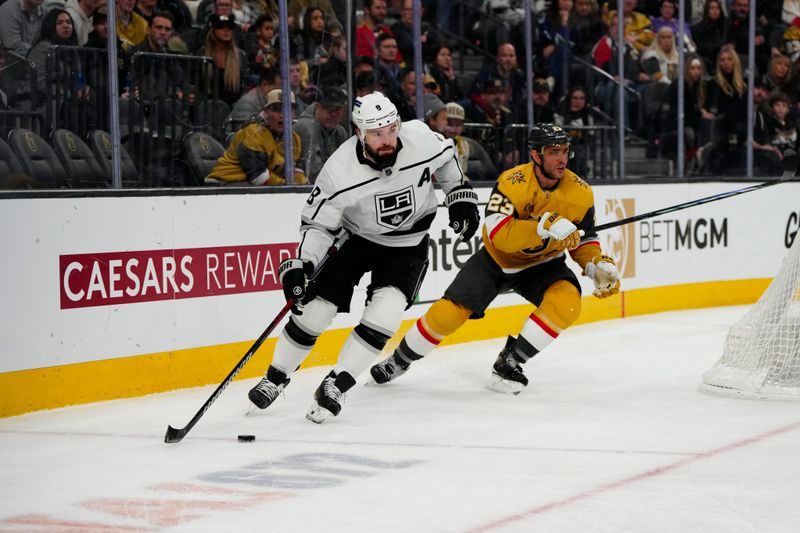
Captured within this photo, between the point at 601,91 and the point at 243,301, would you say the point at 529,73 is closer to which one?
the point at 601,91

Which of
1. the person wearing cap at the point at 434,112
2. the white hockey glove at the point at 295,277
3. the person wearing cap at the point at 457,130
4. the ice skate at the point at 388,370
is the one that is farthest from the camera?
the person wearing cap at the point at 457,130

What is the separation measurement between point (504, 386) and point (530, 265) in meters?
0.50

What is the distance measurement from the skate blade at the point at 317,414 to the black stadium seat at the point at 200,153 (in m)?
1.47

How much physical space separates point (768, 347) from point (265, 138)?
2.46 metres

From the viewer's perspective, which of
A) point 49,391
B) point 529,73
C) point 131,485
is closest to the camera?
point 131,485

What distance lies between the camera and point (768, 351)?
15.4ft

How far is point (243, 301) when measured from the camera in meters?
5.49

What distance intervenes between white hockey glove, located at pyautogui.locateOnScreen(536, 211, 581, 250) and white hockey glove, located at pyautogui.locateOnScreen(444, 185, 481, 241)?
25cm

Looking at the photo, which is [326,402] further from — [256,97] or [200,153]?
[256,97]

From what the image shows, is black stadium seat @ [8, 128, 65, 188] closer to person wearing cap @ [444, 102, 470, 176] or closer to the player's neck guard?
the player's neck guard

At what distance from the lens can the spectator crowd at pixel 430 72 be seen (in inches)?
199

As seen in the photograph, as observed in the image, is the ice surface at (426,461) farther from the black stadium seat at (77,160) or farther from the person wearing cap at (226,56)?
the person wearing cap at (226,56)

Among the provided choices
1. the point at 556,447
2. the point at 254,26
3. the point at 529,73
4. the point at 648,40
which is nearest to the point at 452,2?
the point at 529,73

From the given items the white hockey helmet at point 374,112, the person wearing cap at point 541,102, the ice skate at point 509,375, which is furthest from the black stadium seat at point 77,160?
the person wearing cap at point 541,102
